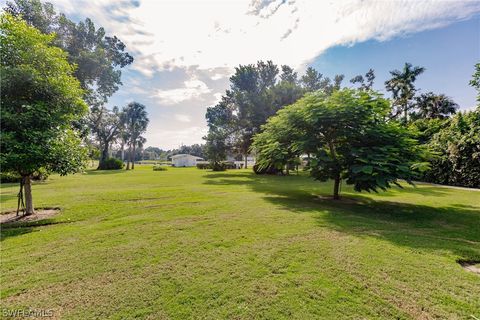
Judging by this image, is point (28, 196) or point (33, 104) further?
point (28, 196)

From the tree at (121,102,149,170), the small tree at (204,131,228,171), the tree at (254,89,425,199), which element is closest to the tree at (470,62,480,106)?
the tree at (254,89,425,199)

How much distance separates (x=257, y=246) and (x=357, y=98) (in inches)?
280

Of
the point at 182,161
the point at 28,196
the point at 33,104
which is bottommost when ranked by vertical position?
the point at 28,196

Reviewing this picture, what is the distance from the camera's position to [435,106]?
27359 mm

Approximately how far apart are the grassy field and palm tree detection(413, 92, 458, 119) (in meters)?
28.6

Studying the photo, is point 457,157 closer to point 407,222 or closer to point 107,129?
point 407,222

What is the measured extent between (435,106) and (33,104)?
3805cm

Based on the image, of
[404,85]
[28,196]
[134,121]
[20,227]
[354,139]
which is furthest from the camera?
[134,121]

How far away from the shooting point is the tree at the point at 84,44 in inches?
595

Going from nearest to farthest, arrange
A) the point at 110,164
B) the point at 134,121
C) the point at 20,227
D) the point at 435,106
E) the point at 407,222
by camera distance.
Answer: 1. the point at 20,227
2. the point at 407,222
3. the point at 435,106
4. the point at 110,164
5. the point at 134,121

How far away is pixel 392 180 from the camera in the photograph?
7090 millimetres

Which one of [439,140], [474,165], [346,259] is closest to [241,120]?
[439,140]

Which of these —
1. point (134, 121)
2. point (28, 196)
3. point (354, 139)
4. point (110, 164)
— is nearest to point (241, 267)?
point (354, 139)

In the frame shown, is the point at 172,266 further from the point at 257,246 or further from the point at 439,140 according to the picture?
the point at 439,140
